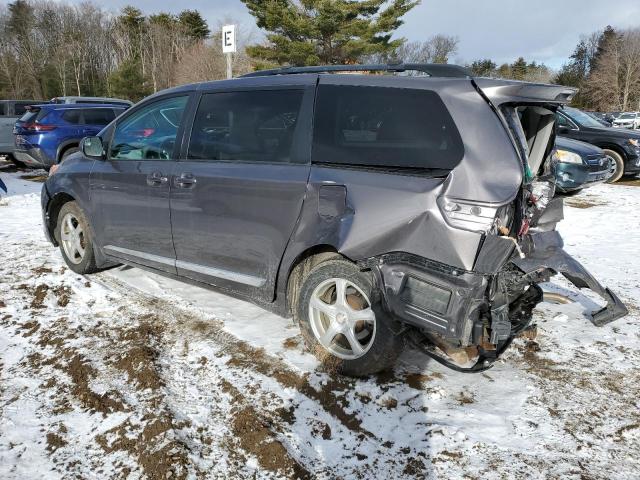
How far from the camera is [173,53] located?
5800 cm

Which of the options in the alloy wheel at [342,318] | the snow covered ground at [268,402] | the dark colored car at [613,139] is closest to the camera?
the snow covered ground at [268,402]

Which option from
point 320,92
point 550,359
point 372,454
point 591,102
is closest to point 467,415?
point 372,454

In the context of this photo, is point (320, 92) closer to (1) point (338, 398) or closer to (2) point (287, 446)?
(1) point (338, 398)

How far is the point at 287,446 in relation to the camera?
238 centimetres

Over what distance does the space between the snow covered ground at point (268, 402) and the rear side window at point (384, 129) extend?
139 centimetres

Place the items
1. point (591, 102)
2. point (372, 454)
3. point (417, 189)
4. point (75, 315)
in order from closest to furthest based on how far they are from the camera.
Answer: point (372, 454)
point (417, 189)
point (75, 315)
point (591, 102)

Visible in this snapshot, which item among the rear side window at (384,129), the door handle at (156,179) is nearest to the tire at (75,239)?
the door handle at (156,179)

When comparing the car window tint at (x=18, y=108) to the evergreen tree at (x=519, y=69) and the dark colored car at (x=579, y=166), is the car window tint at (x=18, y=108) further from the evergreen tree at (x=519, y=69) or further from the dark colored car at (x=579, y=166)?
the evergreen tree at (x=519, y=69)

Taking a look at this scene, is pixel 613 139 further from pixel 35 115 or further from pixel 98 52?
pixel 98 52

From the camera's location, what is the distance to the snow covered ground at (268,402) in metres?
2.28

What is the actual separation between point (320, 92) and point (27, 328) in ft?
9.40

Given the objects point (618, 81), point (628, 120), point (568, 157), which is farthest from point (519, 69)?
point (568, 157)

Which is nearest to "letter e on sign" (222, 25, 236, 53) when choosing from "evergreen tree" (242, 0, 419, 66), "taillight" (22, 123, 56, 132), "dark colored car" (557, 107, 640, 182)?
"taillight" (22, 123, 56, 132)

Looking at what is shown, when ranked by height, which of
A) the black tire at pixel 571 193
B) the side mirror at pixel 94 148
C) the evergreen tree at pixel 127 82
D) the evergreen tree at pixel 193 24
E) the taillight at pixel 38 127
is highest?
the evergreen tree at pixel 193 24
